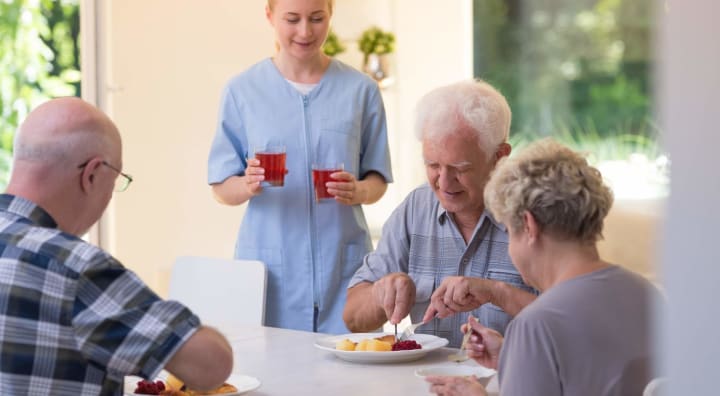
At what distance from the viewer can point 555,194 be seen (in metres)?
1.72

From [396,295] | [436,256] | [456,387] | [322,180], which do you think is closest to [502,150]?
[436,256]

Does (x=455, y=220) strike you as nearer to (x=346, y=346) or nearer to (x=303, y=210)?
(x=346, y=346)

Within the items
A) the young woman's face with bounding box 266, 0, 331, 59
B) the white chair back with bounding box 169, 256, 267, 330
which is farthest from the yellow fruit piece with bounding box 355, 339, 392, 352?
the young woman's face with bounding box 266, 0, 331, 59

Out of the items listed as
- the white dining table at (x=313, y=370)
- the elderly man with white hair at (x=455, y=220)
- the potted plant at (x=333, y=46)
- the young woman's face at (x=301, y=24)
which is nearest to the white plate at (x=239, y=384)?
the white dining table at (x=313, y=370)

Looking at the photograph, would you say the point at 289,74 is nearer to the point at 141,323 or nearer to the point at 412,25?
the point at 141,323

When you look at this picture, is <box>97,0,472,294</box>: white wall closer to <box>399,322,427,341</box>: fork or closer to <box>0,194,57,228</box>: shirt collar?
<box>399,322,427,341</box>: fork

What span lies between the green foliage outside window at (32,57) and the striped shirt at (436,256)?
9.29ft

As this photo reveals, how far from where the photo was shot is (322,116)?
3.04m

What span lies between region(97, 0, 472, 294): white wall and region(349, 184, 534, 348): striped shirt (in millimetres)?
2806

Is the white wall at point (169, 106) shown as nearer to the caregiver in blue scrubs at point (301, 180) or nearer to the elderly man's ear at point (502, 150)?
the caregiver in blue scrubs at point (301, 180)

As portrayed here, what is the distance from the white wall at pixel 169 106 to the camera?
201 inches

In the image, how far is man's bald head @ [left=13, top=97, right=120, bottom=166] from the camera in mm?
1532

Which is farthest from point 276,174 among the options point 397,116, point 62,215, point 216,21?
point 397,116

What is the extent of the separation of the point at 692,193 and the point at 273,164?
7.89ft
